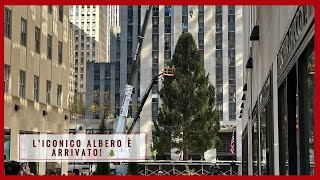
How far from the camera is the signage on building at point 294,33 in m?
5.61

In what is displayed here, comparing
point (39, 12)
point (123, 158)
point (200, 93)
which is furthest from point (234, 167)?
point (39, 12)

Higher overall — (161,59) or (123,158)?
(161,59)

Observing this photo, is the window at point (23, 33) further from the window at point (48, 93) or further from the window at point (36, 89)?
the window at point (48, 93)

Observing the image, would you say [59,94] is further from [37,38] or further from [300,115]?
[300,115]

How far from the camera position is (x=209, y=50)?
96.2 m

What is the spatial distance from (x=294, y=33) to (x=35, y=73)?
31.9 meters

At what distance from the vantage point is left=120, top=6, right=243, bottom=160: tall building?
313 ft

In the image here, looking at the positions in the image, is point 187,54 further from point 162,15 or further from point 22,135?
point 22,135

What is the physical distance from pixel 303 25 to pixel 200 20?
301 ft

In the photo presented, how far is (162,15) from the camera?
9794 cm

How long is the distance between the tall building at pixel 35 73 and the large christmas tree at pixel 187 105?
32.9 m

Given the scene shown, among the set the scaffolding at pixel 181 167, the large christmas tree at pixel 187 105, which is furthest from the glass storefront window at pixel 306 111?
the large christmas tree at pixel 187 105

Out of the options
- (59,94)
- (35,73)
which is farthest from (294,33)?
(59,94)

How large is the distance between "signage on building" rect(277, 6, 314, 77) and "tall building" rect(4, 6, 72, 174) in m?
25.0
